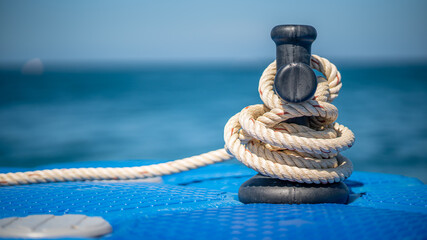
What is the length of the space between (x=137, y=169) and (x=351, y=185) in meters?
0.86

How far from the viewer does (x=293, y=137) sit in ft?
4.93

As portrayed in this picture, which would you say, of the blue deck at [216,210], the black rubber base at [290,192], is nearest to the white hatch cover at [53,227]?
the blue deck at [216,210]

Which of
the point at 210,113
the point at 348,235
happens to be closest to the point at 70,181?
the point at 348,235

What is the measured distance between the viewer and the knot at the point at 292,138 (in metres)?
1.51

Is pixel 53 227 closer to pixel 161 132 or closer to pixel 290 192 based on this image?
pixel 290 192

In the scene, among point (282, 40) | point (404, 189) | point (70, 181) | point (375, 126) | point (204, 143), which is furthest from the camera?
point (375, 126)

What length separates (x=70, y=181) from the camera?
2.02 m

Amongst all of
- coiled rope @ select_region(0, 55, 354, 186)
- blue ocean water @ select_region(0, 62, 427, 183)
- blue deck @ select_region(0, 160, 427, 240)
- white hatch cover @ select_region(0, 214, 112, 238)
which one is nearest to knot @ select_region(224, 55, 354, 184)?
coiled rope @ select_region(0, 55, 354, 186)

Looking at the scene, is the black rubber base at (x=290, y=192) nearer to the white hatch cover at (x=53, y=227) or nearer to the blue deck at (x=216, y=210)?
the blue deck at (x=216, y=210)

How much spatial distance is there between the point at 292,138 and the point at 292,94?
0.13m

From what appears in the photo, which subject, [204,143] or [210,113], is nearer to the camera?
[204,143]

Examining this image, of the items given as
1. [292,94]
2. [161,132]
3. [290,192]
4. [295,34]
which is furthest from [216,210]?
[161,132]

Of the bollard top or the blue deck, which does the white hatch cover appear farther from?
the bollard top

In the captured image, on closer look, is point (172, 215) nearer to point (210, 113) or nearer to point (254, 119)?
point (254, 119)
